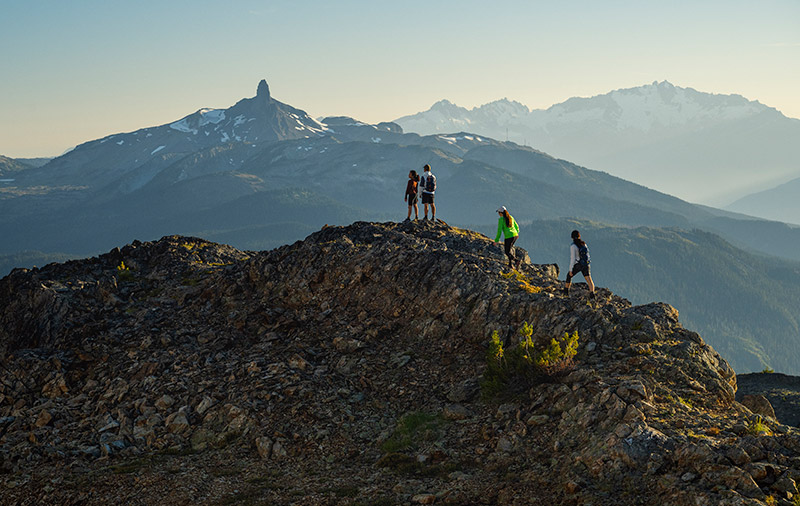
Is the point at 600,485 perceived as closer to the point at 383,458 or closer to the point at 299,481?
the point at 383,458

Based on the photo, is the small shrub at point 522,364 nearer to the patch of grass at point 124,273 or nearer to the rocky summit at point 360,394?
the rocky summit at point 360,394

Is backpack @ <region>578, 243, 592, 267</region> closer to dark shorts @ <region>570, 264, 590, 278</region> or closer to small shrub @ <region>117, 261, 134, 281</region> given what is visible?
dark shorts @ <region>570, 264, 590, 278</region>

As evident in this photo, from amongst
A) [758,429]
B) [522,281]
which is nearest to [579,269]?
[522,281]

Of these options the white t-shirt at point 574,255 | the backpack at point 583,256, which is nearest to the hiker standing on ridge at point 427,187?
the white t-shirt at point 574,255

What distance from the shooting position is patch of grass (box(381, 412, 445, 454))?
18.7 m

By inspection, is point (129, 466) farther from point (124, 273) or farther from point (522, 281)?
point (124, 273)

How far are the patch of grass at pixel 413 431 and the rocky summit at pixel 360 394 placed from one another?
0.24 ft

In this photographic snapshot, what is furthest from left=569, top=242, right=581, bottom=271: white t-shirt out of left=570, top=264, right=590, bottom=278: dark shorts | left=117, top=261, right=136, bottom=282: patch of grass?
left=117, top=261, right=136, bottom=282: patch of grass

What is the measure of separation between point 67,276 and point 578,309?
27496 millimetres

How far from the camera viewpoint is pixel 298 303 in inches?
1108

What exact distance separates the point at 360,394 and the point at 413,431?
3.24 metres

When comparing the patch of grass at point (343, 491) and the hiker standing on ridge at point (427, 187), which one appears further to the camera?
the hiker standing on ridge at point (427, 187)

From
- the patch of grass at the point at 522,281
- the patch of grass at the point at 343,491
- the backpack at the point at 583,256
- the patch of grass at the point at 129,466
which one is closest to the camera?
the patch of grass at the point at 343,491

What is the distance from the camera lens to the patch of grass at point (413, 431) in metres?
18.7
